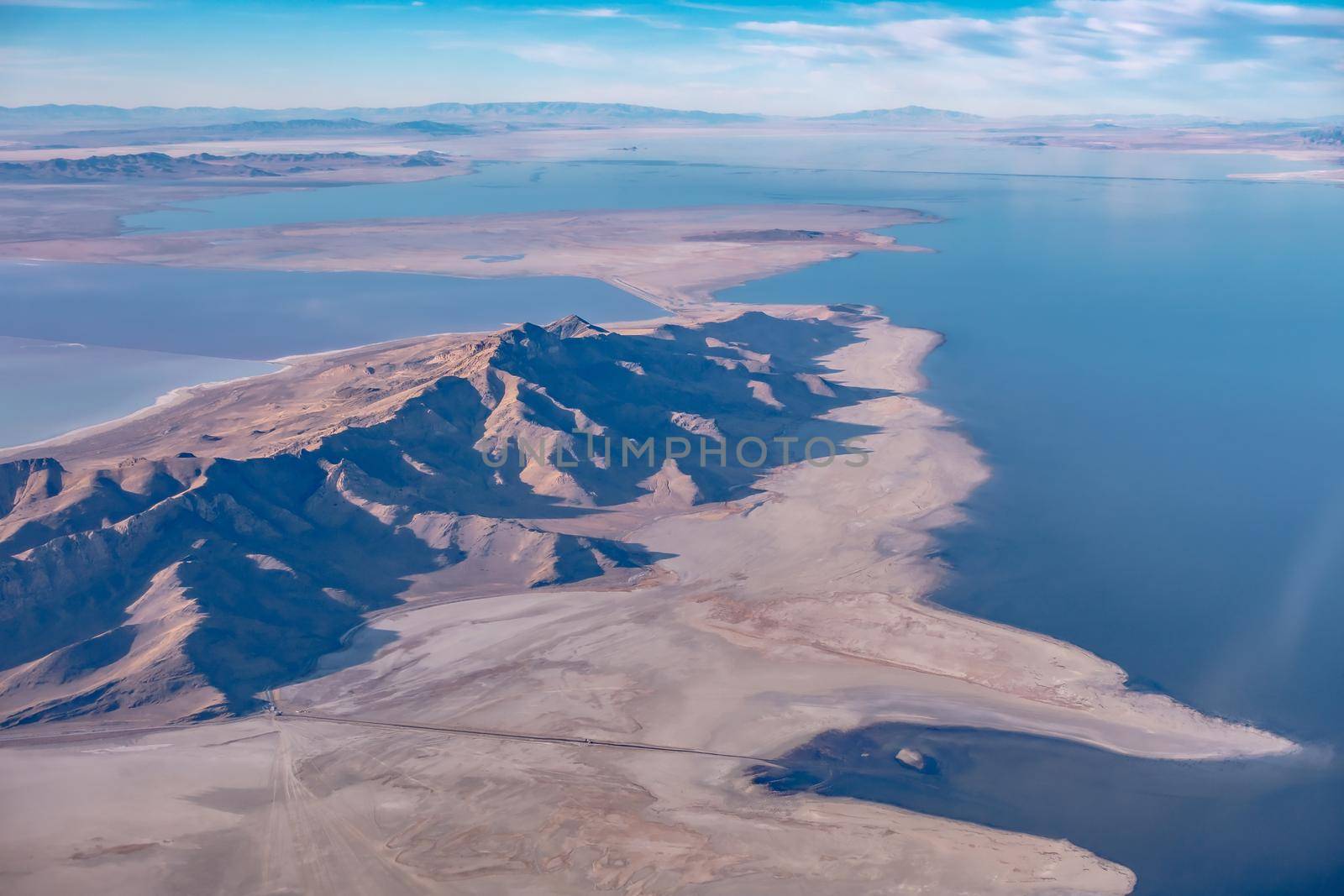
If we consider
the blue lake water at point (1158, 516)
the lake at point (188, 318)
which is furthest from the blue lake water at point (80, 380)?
the blue lake water at point (1158, 516)

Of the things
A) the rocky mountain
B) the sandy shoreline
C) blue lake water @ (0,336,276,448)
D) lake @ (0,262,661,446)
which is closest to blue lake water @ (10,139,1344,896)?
the sandy shoreline

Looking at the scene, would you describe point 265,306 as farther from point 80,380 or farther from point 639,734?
point 639,734

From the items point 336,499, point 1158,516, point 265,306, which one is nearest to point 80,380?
point 265,306

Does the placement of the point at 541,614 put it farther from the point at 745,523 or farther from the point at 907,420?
the point at 907,420

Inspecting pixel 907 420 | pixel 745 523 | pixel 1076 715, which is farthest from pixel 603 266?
pixel 1076 715

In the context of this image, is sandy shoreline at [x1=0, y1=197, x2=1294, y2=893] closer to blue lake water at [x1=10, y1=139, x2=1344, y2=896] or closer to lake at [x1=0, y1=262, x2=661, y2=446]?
blue lake water at [x1=10, y1=139, x2=1344, y2=896]

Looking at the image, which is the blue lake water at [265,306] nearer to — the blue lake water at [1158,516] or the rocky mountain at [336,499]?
the blue lake water at [1158,516]
